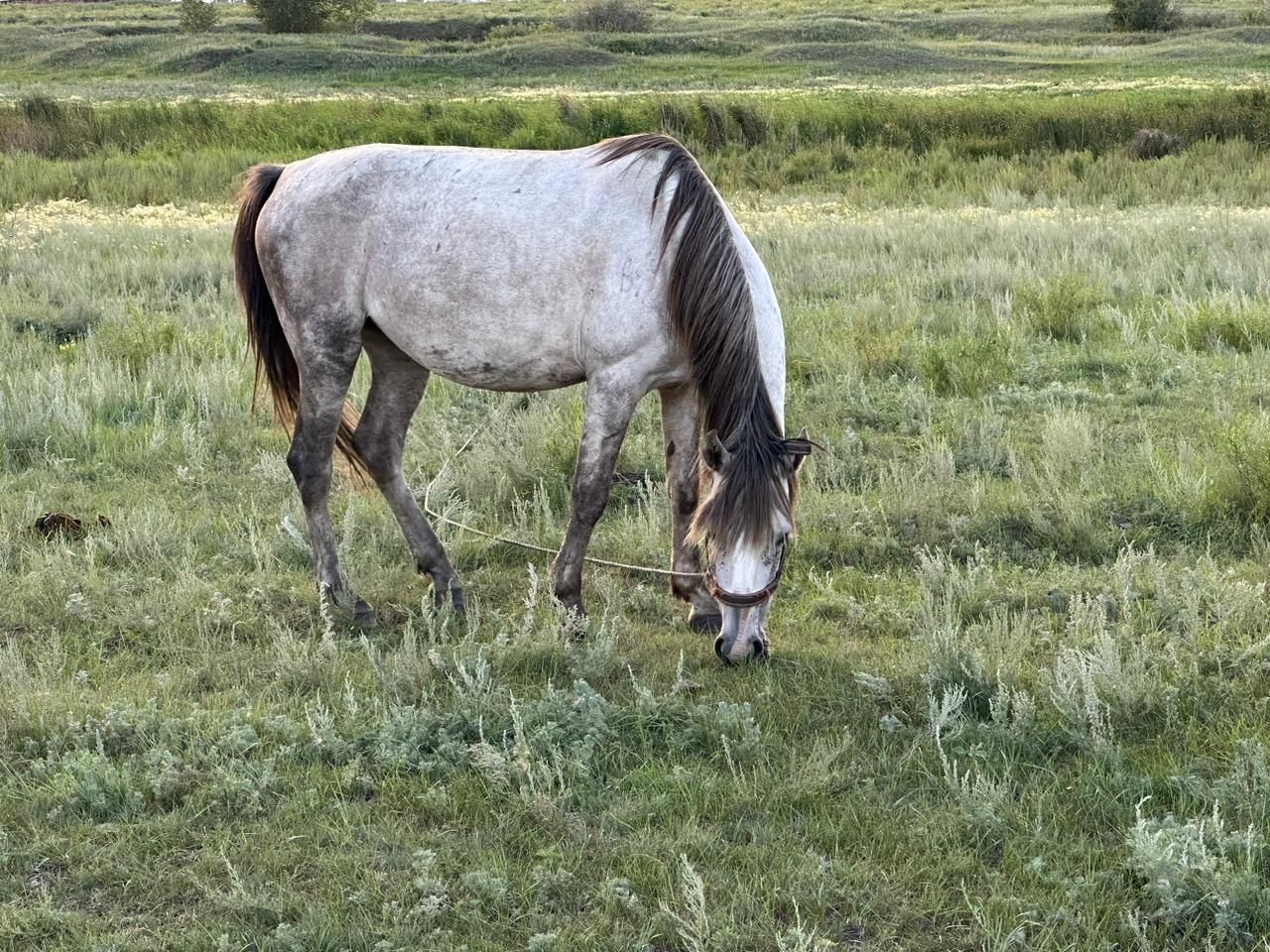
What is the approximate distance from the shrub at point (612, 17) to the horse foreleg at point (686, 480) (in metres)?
57.3

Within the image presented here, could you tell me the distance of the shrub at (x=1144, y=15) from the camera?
2159 inches

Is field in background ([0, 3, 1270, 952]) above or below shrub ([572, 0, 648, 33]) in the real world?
below

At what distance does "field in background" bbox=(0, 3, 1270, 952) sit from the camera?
10.4 feet

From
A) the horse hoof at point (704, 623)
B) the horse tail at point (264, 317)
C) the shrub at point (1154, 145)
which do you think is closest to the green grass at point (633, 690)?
the horse hoof at point (704, 623)

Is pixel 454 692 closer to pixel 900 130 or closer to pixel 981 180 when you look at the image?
pixel 981 180

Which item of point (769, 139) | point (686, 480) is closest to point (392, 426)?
point (686, 480)

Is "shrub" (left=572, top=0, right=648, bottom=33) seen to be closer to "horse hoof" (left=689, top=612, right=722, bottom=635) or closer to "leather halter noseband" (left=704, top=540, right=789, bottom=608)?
"horse hoof" (left=689, top=612, right=722, bottom=635)

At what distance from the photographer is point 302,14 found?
5869cm

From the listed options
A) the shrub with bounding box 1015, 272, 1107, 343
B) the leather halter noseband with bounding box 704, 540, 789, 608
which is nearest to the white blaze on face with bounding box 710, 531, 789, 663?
the leather halter noseband with bounding box 704, 540, 789, 608

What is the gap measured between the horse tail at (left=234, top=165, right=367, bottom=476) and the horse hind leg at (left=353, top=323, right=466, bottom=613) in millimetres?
104

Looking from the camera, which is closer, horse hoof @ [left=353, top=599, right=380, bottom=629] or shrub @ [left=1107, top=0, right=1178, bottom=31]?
horse hoof @ [left=353, top=599, right=380, bottom=629]

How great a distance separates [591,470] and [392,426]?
3.97 ft

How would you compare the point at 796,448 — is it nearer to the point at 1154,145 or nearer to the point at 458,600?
the point at 458,600

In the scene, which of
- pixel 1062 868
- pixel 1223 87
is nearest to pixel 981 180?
pixel 1223 87
